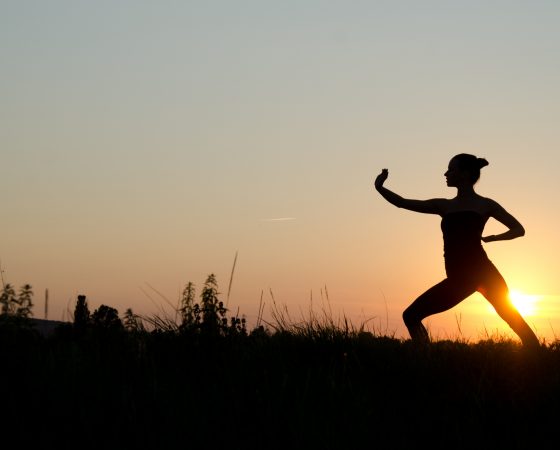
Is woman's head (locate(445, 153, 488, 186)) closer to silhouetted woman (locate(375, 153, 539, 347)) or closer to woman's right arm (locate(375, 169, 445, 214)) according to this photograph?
silhouetted woman (locate(375, 153, 539, 347))

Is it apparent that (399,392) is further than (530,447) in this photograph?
Yes

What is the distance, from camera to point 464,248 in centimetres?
940

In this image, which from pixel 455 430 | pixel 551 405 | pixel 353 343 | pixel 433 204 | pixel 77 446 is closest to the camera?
pixel 77 446

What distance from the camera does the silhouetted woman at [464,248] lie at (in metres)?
9.40

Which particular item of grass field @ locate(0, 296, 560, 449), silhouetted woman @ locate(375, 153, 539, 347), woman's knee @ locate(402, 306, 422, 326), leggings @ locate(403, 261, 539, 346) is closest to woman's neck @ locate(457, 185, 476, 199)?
silhouetted woman @ locate(375, 153, 539, 347)

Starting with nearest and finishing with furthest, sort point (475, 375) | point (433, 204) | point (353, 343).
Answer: point (475, 375)
point (353, 343)
point (433, 204)

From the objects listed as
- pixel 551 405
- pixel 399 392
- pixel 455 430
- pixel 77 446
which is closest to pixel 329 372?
pixel 399 392

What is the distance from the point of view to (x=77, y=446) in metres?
5.88

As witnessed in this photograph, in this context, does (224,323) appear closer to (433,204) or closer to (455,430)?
(433,204)

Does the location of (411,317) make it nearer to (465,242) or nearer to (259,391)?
(465,242)

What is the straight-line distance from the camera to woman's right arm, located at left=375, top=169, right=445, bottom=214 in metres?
9.55

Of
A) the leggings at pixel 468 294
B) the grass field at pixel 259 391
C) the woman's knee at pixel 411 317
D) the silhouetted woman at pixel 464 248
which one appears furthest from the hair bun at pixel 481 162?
the grass field at pixel 259 391

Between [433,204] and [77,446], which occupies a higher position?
[433,204]

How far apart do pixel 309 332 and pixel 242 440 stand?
345cm
